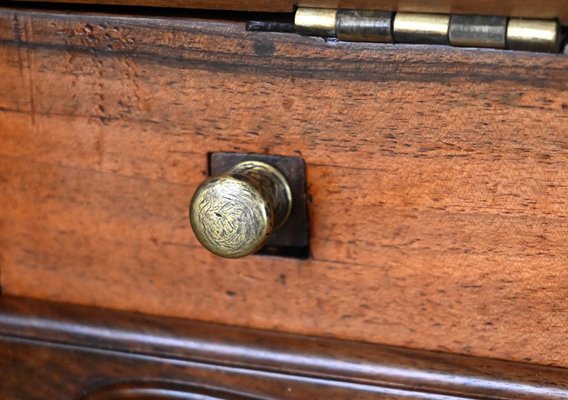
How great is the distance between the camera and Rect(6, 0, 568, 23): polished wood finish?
39cm

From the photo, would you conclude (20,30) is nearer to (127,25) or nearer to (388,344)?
(127,25)

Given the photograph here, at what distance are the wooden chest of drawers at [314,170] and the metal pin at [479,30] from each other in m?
0.01

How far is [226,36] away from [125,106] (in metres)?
0.07

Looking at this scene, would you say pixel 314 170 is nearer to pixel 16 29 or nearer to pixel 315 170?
pixel 315 170

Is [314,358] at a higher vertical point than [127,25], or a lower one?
lower

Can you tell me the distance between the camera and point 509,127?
43 cm

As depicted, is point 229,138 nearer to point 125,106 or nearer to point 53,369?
point 125,106

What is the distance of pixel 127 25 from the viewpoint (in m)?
0.47

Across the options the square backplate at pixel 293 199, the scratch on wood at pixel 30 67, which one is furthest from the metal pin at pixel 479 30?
the scratch on wood at pixel 30 67

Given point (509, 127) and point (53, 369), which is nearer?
point (509, 127)

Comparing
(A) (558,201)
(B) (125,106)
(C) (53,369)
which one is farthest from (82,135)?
(A) (558,201)

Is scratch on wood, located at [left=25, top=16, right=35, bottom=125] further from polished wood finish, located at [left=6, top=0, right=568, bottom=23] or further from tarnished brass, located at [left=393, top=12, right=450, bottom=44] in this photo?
tarnished brass, located at [left=393, top=12, right=450, bottom=44]

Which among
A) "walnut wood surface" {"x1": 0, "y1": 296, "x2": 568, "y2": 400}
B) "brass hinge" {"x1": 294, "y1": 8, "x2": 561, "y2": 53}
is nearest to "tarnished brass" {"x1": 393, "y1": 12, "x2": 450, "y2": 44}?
"brass hinge" {"x1": 294, "y1": 8, "x2": 561, "y2": 53}

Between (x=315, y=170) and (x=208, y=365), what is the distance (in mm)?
135
